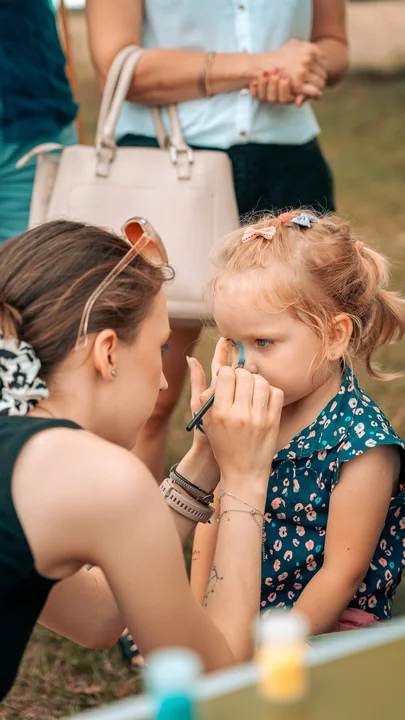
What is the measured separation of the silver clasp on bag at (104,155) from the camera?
271 cm

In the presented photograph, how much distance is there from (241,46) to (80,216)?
67 centimetres


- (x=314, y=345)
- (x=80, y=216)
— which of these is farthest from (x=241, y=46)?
(x=314, y=345)

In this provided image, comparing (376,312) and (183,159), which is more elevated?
(183,159)

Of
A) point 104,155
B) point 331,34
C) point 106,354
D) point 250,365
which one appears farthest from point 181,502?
point 331,34

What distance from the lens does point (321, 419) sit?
2.15m

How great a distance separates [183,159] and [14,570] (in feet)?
4.85

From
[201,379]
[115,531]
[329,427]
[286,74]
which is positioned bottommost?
[329,427]

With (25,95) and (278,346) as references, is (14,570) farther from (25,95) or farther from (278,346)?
(25,95)

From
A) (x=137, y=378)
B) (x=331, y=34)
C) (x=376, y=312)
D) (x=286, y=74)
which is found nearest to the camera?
(x=137, y=378)

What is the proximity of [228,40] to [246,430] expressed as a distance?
137 centimetres

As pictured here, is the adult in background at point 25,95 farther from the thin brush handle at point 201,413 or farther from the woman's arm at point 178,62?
the thin brush handle at point 201,413

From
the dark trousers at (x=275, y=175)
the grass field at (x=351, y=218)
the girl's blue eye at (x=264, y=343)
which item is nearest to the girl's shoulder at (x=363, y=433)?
the girl's blue eye at (x=264, y=343)

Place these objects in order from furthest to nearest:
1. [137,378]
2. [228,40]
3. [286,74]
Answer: [228,40] → [286,74] → [137,378]

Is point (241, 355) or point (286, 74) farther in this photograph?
point (286, 74)
